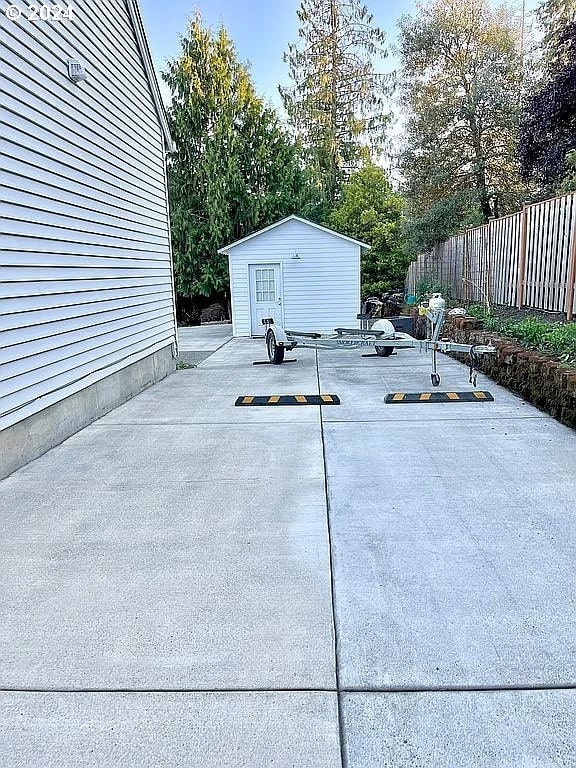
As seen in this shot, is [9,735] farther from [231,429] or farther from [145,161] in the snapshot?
[145,161]

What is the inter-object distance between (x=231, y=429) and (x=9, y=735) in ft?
11.2

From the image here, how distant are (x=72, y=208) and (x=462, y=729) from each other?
5162 millimetres

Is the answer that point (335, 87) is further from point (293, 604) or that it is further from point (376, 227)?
point (293, 604)

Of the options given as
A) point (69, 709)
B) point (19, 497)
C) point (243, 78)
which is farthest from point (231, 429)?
point (243, 78)

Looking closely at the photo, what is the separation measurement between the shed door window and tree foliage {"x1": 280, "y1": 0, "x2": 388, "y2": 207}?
12310mm

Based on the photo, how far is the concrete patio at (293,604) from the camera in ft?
5.41

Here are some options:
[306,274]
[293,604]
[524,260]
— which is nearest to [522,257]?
[524,260]

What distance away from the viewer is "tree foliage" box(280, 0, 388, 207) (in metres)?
24.2

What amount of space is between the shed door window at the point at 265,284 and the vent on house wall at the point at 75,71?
813 cm

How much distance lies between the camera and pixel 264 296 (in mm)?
A: 13453

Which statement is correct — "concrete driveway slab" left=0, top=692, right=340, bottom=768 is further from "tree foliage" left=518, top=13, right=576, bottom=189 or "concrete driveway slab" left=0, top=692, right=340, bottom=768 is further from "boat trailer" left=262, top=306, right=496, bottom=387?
"tree foliage" left=518, top=13, right=576, bottom=189

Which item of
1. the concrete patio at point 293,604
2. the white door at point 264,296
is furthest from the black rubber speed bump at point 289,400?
the white door at point 264,296

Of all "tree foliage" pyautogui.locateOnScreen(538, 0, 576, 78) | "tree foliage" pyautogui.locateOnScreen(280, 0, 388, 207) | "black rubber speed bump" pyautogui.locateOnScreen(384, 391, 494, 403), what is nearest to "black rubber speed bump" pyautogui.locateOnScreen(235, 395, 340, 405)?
"black rubber speed bump" pyautogui.locateOnScreen(384, 391, 494, 403)

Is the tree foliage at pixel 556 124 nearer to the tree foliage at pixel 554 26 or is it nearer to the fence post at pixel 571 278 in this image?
the tree foliage at pixel 554 26
